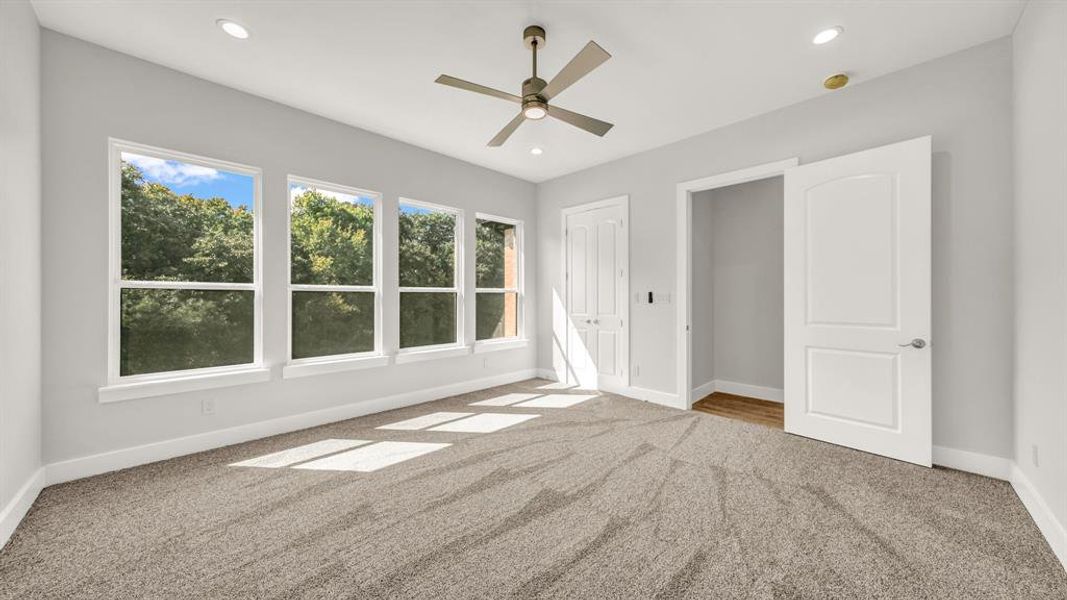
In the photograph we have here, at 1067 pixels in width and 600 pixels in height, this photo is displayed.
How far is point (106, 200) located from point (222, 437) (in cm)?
188

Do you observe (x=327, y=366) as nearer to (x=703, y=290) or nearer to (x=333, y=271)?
(x=333, y=271)

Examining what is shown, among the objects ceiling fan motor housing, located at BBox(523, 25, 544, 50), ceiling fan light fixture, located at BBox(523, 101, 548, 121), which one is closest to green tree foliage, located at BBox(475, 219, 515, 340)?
ceiling fan light fixture, located at BBox(523, 101, 548, 121)

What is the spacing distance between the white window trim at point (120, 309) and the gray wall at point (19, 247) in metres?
0.33

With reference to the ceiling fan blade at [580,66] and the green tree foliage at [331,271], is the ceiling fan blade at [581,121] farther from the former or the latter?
the green tree foliage at [331,271]

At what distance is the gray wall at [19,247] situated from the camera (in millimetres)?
2068

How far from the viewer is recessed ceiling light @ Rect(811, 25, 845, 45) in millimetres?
2605

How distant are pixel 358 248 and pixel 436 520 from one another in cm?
288

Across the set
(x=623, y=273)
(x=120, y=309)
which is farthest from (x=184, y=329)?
(x=623, y=273)

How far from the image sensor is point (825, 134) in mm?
3408

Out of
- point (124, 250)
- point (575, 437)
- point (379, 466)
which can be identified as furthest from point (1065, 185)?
point (124, 250)

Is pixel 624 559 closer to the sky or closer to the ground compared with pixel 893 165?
closer to the ground

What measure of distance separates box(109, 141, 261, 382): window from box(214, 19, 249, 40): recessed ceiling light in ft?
3.46

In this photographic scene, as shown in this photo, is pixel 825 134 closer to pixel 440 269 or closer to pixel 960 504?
pixel 960 504

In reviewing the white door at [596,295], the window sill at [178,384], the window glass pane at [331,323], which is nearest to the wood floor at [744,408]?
the white door at [596,295]
